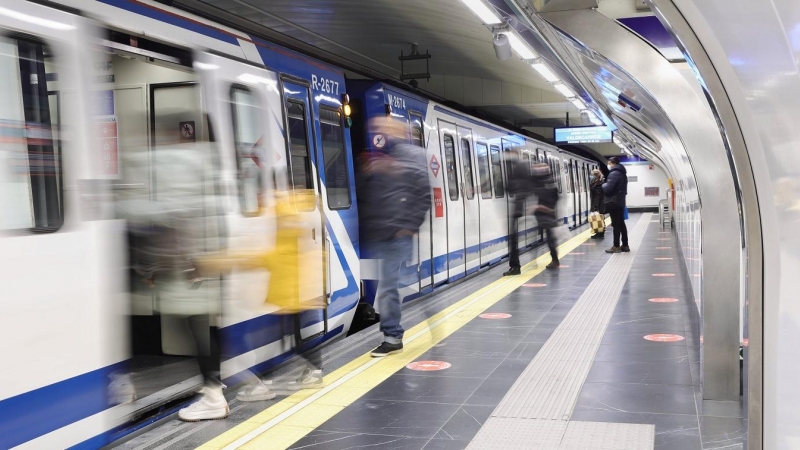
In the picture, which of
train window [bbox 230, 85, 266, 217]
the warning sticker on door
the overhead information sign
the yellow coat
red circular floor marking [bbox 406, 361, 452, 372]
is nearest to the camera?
the yellow coat

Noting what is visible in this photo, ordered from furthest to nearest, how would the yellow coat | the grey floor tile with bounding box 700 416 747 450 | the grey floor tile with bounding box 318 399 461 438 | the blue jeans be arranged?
the blue jeans, the yellow coat, the grey floor tile with bounding box 318 399 461 438, the grey floor tile with bounding box 700 416 747 450

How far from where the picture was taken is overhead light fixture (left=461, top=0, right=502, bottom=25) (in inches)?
257

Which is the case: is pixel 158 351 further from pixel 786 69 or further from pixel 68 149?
pixel 786 69

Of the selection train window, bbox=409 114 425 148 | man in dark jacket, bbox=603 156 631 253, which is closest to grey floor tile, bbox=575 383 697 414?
train window, bbox=409 114 425 148

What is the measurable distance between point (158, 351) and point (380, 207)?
82.2 inches

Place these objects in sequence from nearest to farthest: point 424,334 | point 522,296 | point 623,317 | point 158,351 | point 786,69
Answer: point 786,69, point 158,351, point 424,334, point 623,317, point 522,296

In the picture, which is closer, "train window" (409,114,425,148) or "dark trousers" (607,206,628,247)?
"train window" (409,114,425,148)

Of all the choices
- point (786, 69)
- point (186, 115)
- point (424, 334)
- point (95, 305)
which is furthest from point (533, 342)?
point (786, 69)

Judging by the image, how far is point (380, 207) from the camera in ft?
21.1

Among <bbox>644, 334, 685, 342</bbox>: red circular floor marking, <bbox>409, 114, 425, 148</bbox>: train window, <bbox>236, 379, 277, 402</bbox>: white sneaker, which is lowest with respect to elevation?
<bbox>644, 334, 685, 342</bbox>: red circular floor marking

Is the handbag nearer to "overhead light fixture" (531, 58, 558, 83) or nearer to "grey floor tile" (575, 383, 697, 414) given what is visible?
"overhead light fixture" (531, 58, 558, 83)

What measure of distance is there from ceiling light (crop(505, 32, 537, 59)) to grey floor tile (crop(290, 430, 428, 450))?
488cm

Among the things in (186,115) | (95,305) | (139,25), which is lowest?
(95,305)

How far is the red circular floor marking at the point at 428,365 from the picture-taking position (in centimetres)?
621
